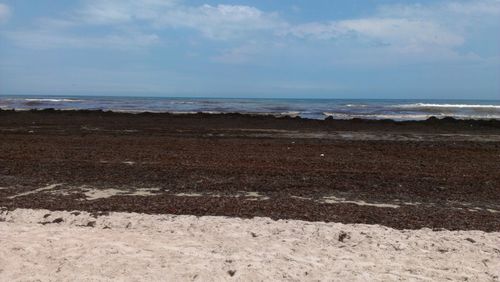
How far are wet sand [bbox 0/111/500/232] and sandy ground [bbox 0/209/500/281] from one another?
557mm

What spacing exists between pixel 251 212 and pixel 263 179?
93.5 inches

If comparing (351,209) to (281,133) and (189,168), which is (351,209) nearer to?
(189,168)

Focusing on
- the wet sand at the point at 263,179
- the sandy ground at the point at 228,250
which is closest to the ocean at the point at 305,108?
the wet sand at the point at 263,179

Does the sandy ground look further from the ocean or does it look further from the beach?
the ocean

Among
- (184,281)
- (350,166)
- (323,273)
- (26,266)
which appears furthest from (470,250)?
(350,166)

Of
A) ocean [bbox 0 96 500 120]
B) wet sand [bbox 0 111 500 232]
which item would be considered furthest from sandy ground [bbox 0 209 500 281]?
ocean [bbox 0 96 500 120]

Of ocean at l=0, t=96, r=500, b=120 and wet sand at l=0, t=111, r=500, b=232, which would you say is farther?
ocean at l=0, t=96, r=500, b=120

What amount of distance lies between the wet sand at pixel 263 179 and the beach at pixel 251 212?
3 centimetres

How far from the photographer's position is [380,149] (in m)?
14.0

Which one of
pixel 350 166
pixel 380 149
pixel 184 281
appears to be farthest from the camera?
pixel 380 149

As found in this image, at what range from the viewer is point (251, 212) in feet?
21.7

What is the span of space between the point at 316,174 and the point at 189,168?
8.30ft

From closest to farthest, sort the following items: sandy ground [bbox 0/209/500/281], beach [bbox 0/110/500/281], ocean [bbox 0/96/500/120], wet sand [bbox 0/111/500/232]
A: sandy ground [bbox 0/209/500/281], beach [bbox 0/110/500/281], wet sand [bbox 0/111/500/232], ocean [bbox 0/96/500/120]

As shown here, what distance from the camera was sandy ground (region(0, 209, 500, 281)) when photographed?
15.0 ft
